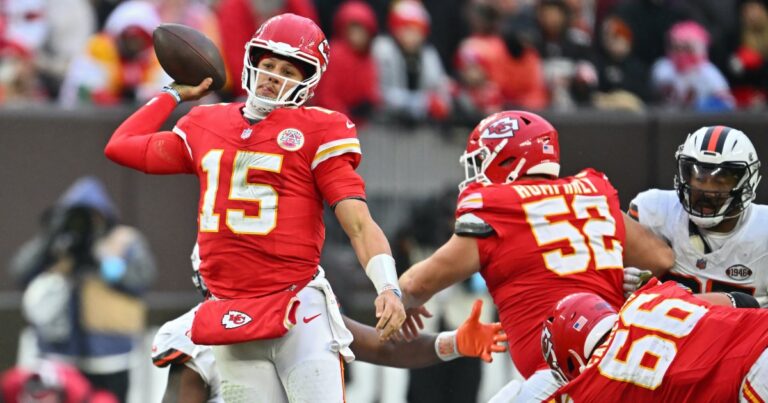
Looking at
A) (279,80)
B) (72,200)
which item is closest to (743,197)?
(279,80)

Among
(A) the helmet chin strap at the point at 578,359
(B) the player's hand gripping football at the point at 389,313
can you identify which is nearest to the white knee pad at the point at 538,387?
(A) the helmet chin strap at the point at 578,359

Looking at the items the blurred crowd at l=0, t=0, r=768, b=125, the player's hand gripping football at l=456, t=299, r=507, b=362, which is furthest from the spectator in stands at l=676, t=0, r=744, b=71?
the player's hand gripping football at l=456, t=299, r=507, b=362

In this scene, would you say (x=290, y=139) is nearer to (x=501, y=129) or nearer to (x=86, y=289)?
(x=501, y=129)

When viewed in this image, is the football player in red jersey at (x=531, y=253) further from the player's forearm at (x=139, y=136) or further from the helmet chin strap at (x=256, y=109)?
the player's forearm at (x=139, y=136)

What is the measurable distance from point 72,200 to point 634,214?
183 inches

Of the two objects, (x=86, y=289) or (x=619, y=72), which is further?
(x=619, y=72)

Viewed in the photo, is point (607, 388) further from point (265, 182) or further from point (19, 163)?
point (19, 163)

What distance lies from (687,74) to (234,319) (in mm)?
7164

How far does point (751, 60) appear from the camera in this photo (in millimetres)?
12703

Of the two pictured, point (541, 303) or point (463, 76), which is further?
point (463, 76)

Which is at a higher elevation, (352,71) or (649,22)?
(352,71)

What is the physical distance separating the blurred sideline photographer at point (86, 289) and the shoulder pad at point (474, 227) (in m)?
4.11

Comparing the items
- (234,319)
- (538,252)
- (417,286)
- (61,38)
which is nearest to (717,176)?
(538,252)

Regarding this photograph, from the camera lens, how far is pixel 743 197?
6781mm
